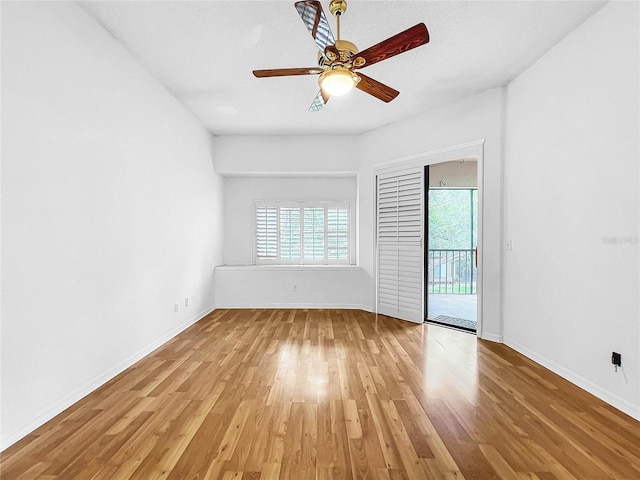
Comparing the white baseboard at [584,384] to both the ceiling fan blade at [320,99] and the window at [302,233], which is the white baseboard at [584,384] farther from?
the window at [302,233]

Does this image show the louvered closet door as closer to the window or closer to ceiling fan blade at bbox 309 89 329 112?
the window

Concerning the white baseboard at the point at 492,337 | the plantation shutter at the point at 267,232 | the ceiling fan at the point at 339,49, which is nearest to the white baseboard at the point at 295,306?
the plantation shutter at the point at 267,232

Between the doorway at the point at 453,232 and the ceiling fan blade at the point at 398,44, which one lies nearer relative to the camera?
the ceiling fan blade at the point at 398,44

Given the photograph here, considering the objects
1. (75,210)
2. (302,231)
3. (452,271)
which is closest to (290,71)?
(75,210)

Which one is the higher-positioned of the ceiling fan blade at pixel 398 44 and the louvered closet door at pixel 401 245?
the ceiling fan blade at pixel 398 44

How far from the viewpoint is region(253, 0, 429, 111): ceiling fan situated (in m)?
1.90

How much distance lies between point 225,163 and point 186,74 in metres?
2.05

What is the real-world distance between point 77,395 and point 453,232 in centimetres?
733

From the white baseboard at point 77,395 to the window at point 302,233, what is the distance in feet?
8.19

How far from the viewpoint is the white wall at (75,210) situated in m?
1.87

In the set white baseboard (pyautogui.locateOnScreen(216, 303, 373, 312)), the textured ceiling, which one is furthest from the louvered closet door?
the textured ceiling

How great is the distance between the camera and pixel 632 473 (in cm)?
161

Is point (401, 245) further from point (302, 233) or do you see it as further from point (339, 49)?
point (339, 49)

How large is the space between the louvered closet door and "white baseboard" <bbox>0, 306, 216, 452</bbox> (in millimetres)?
2976
